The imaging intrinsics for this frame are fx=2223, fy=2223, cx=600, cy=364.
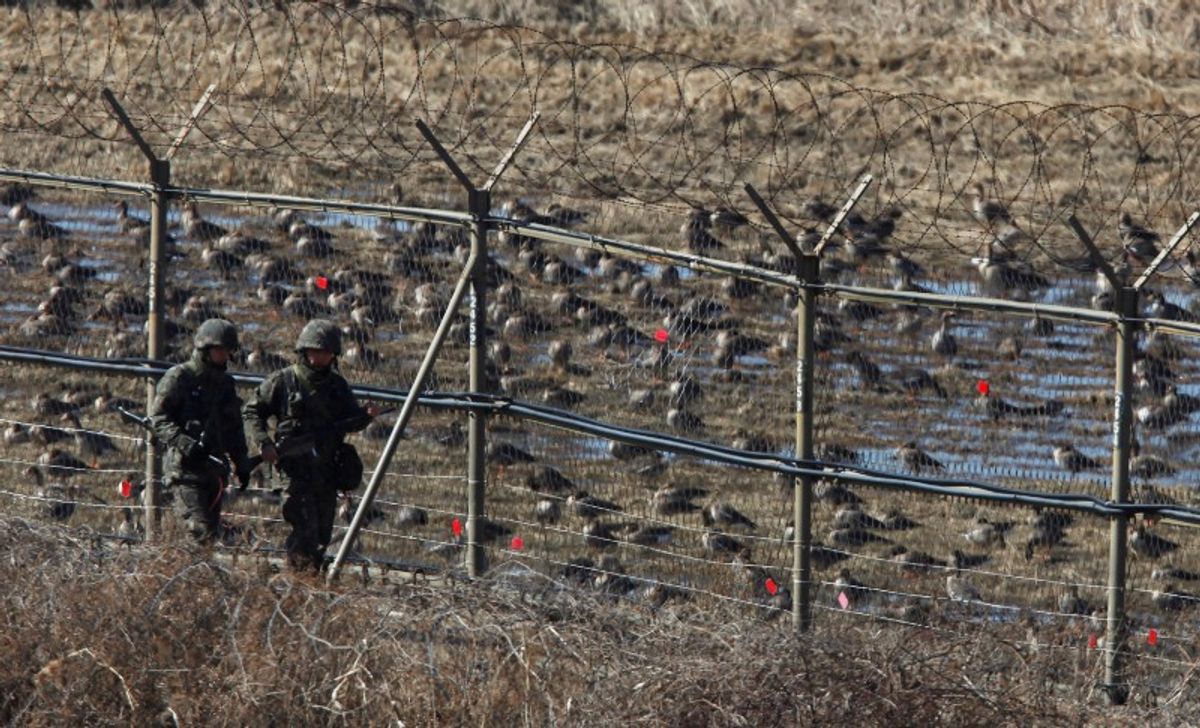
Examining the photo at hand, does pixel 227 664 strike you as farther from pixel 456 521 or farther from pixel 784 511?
pixel 784 511

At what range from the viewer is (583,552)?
1190cm

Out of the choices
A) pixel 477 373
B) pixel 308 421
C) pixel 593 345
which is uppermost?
pixel 593 345

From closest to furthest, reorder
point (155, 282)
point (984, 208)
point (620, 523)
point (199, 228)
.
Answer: point (620, 523) < point (155, 282) < point (199, 228) < point (984, 208)

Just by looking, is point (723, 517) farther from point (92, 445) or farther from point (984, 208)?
point (984, 208)

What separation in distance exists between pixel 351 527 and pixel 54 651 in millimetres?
2473

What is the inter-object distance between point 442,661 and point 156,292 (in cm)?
451

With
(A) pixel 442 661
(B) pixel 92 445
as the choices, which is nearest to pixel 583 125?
(B) pixel 92 445

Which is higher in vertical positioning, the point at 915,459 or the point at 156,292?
the point at 156,292

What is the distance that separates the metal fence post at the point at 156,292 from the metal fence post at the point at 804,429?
3764mm

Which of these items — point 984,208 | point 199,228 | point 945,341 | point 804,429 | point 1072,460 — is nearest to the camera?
point 804,429

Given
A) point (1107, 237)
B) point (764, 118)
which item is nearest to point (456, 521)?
point (1107, 237)

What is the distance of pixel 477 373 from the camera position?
11695 mm

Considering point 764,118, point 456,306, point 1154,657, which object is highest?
point 764,118

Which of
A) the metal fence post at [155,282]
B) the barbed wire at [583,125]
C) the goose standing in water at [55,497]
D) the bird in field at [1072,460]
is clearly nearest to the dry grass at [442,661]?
the bird in field at [1072,460]
